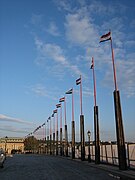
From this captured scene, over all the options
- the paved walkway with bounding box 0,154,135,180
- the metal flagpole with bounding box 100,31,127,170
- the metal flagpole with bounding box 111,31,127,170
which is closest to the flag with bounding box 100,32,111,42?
A: the metal flagpole with bounding box 100,31,127,170

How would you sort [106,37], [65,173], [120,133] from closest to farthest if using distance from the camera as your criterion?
[65,173]
[120,133]
[106,37]

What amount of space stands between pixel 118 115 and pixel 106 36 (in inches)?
362

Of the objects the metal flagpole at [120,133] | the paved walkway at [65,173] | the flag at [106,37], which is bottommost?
the paved walkway at [65,173]

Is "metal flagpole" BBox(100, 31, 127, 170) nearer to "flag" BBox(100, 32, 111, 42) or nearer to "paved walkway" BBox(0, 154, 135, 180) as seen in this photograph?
"paved walkway" BBox(0, 154, 135, 180)

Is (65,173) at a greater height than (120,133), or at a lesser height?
lesser

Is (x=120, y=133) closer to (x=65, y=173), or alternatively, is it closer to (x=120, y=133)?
(x=120, y=133)

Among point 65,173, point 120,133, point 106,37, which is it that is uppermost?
point 106,37

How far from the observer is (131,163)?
26.5 meters

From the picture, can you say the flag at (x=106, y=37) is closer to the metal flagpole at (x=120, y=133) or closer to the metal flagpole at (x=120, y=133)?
the metal flagpole at (x=120, y=133)

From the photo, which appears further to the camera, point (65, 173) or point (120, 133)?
point (120, 133)

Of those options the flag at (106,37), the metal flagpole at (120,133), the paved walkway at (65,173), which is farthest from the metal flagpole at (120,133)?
the flag at (106,37)

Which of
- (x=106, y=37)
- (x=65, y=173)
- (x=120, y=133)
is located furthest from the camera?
(x=106, y=37)

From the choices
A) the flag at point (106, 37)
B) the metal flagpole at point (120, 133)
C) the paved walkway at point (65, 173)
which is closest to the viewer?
the paved walkway at point (65, 173)

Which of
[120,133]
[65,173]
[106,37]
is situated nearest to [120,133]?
[120,133]
